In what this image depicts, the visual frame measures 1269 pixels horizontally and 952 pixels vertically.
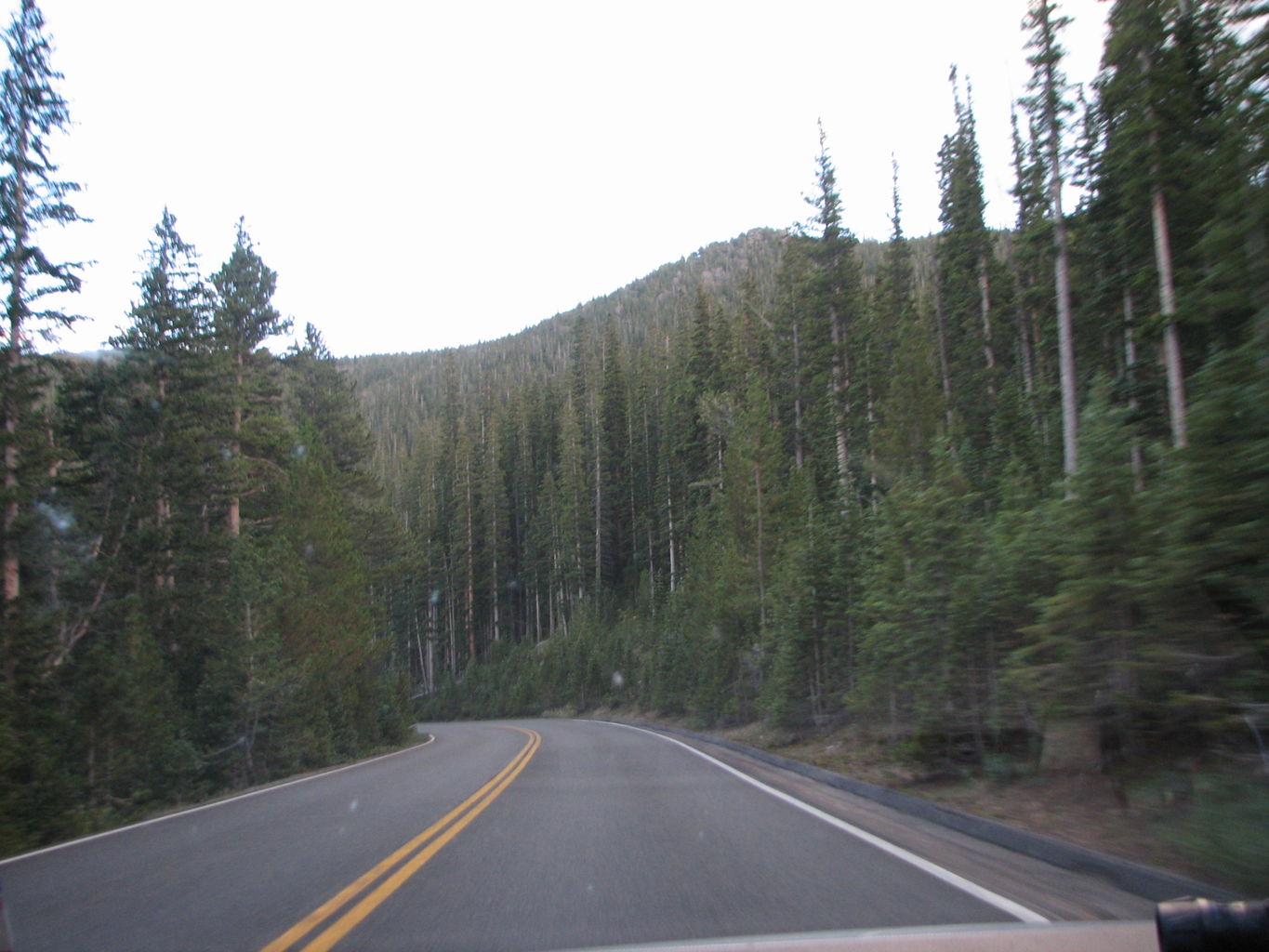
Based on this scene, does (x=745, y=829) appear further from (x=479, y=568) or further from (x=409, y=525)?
(x=409, y=525)

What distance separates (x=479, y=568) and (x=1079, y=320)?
196 feet

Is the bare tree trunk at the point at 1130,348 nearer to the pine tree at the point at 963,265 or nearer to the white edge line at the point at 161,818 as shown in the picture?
the pine tree at the point at 963,265

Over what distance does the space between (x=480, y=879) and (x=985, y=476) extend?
1930 centimetres

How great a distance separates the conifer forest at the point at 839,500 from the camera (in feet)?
24.2

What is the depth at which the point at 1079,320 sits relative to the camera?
84.0ft

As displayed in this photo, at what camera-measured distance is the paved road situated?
5.28 metres

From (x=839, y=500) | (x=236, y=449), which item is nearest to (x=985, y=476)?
(x=839, y=500)

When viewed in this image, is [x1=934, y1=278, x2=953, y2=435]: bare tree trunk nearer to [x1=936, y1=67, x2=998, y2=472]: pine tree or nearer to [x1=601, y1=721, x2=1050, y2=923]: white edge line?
[x1=936, y1=67, x2=998, y2=472]: pine tree

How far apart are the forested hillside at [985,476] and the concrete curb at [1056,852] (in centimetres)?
144

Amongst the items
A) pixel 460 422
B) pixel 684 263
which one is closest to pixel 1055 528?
pixel 460 422

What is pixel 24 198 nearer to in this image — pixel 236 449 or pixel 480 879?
pixel 236 449

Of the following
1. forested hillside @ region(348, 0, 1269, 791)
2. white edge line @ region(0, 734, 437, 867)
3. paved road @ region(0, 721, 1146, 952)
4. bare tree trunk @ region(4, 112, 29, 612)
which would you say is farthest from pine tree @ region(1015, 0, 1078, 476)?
bare tree trunk @ region(4, 112, 29, 612)

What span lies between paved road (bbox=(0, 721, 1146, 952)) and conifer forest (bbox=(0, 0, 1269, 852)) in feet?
8.75

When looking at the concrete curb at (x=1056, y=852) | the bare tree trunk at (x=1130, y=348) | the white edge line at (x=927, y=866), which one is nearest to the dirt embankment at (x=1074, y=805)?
the concrete curb at (x=1056, y=852)
